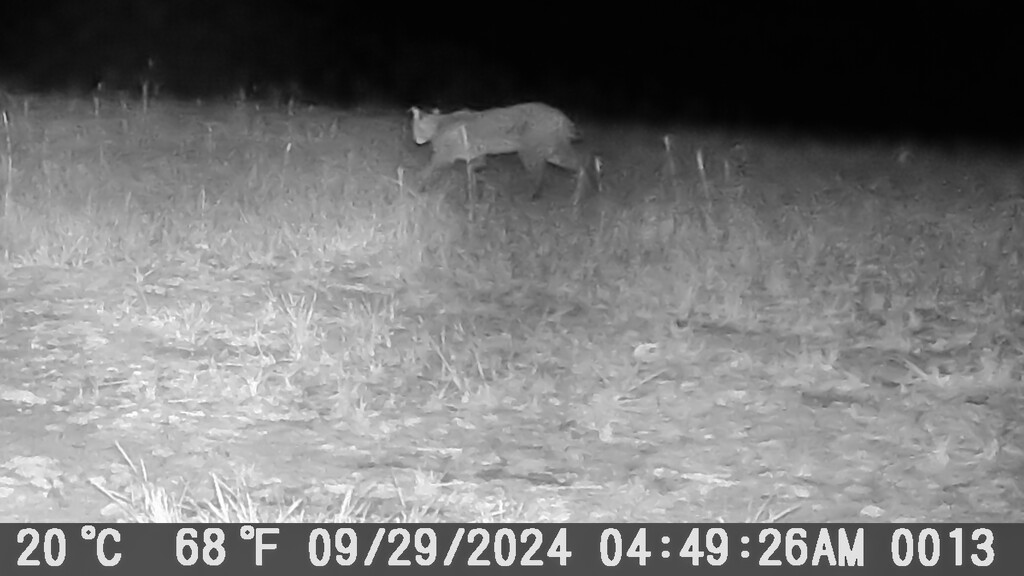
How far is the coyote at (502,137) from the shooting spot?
1736 millimetres

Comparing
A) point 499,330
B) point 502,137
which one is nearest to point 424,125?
point 502,137

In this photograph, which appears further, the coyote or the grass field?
the coyote

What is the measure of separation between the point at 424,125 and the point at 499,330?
677 millimetres

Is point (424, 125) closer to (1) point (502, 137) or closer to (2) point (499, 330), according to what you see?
(1) point (502, 137)

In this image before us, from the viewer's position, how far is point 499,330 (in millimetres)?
1226

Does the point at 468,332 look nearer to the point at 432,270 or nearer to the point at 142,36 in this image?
the point at 432,270

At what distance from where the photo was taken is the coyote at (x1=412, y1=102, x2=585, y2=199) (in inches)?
68.4

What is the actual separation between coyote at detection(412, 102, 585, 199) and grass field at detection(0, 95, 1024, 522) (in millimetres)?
40

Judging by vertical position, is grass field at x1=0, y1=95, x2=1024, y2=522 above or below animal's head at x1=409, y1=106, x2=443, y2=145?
below

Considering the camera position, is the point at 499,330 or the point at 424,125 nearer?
the point at 499,330

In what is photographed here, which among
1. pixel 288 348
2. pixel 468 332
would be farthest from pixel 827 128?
pixel 288 348

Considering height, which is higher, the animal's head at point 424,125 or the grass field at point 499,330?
the animal's head at point 424,125

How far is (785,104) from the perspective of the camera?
1.84 meters

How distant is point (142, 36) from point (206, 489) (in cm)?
111
